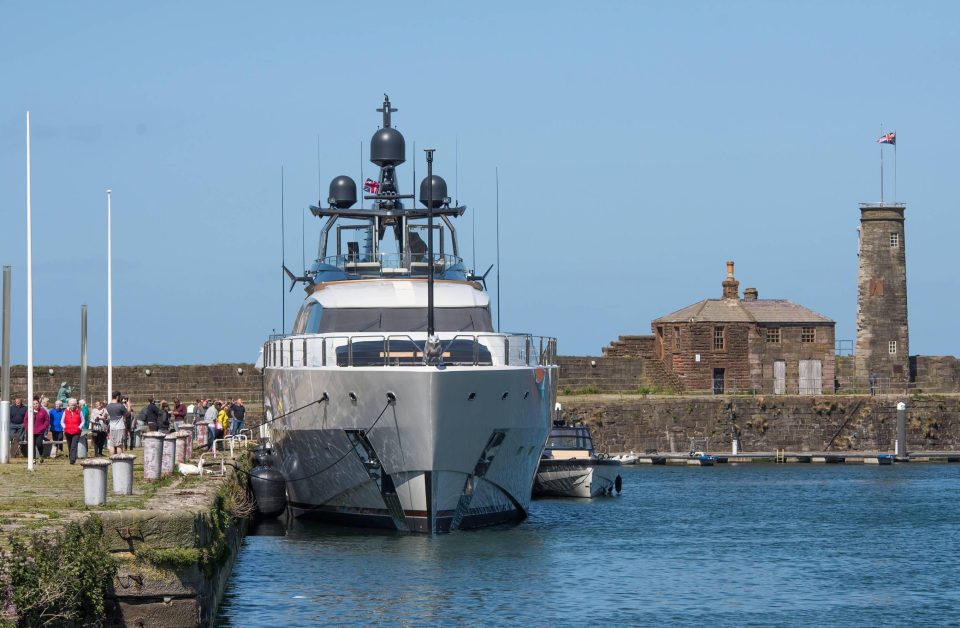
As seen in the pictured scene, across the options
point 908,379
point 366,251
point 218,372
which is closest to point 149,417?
point 366,251

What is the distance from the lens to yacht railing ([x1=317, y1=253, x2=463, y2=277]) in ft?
103

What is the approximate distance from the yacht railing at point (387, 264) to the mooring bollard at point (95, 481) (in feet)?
47.6

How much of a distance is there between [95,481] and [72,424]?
32.2 ft

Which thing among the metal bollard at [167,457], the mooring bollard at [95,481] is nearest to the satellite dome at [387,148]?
the metal bollard at [167,457]

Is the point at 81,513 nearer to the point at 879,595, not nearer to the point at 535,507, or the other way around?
the point at 879,595

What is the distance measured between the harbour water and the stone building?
83.2 ft

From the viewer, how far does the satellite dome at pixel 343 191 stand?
3644cm

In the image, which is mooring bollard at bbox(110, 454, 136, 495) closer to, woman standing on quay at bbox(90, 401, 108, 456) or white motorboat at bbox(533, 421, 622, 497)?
woman standing on quay at bbox(90, 401, 108, 456)

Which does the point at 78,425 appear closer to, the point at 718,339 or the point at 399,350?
the point at 399,350

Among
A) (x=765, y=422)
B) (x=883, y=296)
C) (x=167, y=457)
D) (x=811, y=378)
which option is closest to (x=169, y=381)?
(x=765, y=422)

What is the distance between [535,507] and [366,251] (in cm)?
678

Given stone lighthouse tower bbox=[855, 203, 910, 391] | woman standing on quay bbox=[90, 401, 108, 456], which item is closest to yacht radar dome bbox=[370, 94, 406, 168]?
woman standing on quay bbox=[90, 401, 108, 456]

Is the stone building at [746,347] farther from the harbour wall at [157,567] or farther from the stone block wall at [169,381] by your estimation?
the harbour wall at [157,567]

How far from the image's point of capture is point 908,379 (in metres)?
65.6
